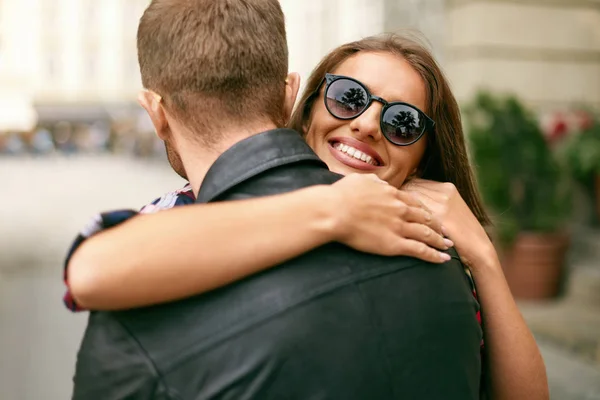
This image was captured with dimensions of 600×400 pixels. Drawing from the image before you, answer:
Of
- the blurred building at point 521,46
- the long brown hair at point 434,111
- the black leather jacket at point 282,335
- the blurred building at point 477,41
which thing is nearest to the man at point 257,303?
the black leather jacket at point 282,335

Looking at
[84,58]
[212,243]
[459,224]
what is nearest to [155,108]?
[212,243]

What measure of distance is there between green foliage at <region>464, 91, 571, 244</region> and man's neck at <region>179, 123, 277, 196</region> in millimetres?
5892

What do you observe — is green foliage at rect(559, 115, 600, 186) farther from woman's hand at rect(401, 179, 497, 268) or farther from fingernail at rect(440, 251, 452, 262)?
fingernail at rect(440, 251, 452, 262)

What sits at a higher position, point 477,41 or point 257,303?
point 257,303

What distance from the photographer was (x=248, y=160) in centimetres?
142

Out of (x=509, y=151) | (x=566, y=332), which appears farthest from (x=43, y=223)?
(x=566, y=332)

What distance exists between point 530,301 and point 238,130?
6334 mm

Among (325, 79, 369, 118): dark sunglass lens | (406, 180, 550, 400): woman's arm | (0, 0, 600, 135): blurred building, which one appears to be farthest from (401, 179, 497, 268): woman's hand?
(0, 0, 600, 135): blurred building

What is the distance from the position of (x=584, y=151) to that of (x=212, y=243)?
6.37 metres

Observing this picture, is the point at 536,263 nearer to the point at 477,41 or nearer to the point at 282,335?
the point at 477,41

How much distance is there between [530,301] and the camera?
717cm

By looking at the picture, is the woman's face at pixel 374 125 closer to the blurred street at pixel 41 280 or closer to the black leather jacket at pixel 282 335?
the black leather jacket at pixel 282 335

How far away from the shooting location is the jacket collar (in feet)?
4.66

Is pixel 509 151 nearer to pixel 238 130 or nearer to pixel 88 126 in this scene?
pixel 238 130
